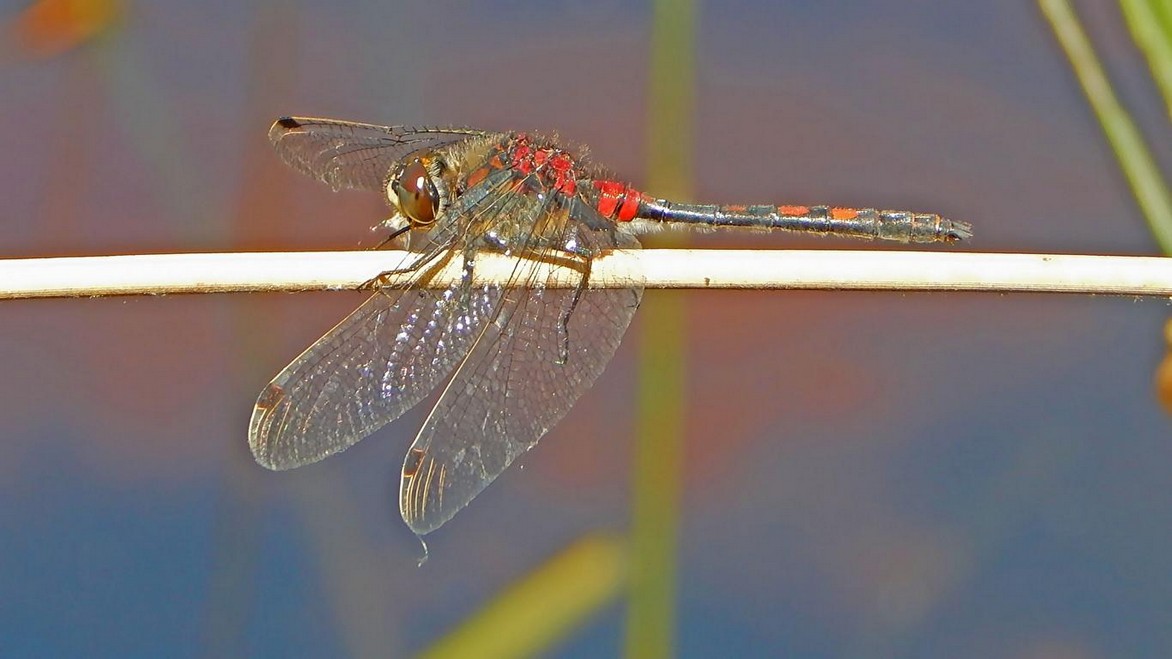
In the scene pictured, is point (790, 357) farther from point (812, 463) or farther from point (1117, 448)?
point (1117, 448)

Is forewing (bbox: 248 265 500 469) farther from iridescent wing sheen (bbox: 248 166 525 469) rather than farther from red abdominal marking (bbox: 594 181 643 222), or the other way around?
red abdominal marking (bbox: 594 181 643 222)

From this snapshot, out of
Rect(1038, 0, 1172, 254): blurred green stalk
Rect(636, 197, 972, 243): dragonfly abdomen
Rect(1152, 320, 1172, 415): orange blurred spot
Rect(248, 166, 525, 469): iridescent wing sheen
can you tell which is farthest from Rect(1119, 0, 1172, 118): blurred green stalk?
Rect(248, 166, 525, 469): iridescent wing sheen

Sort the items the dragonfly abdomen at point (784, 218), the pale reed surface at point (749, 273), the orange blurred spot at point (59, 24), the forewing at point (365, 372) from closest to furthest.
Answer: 1. the pale reed surface at point (749, 273)
2. the forewing at point (365, 372)
3. the dragonfly abdomen at point (784, 218)
4. the orange blurred spot at point (59, 24)

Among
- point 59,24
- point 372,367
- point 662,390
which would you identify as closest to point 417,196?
point 372,367

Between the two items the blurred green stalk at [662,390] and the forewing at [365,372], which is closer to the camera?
the forewing at [365,372]

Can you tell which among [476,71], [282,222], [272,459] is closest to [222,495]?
[282,222]

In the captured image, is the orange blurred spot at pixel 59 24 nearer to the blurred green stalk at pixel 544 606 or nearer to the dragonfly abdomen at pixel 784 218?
the dragonfly abdomen at pixel 784 218

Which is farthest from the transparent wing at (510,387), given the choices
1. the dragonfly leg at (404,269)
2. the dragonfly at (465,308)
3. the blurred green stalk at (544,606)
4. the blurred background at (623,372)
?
the blurred green stalk at (544,606)
